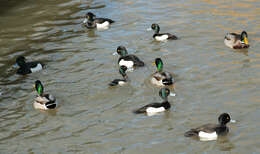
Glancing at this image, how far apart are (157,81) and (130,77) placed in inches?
46.8

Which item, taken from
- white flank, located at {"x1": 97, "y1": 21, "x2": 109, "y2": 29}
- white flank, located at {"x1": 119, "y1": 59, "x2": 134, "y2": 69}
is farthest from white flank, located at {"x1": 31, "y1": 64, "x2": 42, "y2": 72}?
white flank, located at {"x1": 97, "y1": 21, "x2": 109, "y2": 29}

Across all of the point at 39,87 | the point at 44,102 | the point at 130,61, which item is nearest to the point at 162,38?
the point at 130,61

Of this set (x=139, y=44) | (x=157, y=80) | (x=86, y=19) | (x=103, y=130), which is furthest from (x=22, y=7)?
(x=103, y=130)

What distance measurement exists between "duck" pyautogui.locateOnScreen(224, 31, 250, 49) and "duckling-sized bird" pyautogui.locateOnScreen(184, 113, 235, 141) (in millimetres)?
5147

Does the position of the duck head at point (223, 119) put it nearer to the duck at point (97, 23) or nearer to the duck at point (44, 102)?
the duck at point (44, 102)

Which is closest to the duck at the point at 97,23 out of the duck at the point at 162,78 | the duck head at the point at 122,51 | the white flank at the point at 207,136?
the duck head at the point at 122,51

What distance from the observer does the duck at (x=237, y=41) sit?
15.9 metres

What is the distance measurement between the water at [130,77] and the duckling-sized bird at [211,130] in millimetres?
138

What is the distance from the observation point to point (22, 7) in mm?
23500

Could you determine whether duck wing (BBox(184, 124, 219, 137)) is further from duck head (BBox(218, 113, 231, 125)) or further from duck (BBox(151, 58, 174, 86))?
duck (BBox(151, 58, 174, 86))

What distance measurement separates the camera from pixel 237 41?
15852mm

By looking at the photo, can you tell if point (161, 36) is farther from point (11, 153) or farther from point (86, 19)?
point (11, 153)

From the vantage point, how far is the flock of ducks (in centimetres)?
1109

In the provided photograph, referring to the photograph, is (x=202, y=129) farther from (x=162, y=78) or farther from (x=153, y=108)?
(x=162, y=78)
